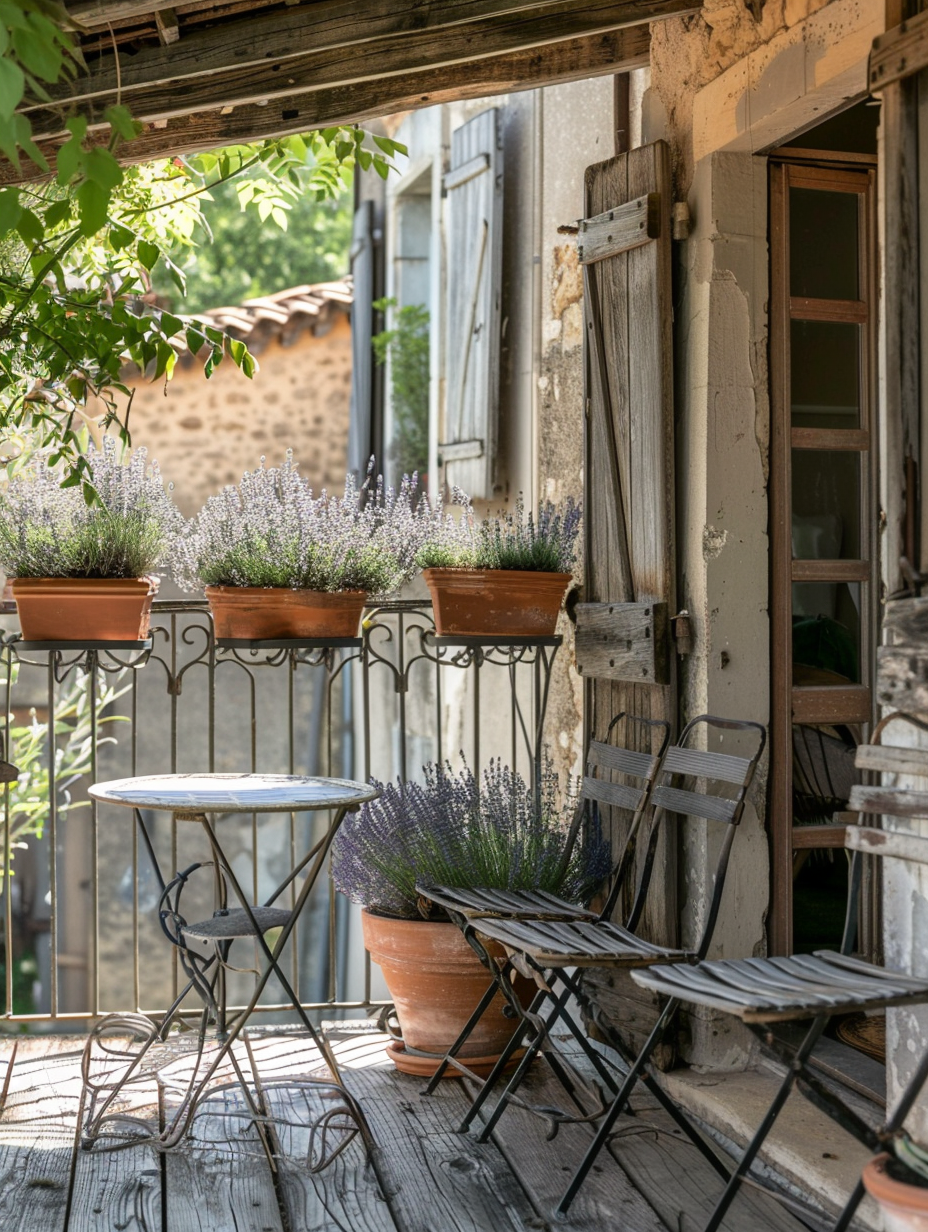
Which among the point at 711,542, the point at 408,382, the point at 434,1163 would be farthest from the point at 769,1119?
the point at 408,382

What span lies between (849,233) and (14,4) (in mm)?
2553

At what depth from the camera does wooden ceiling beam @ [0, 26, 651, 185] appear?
3926 mm

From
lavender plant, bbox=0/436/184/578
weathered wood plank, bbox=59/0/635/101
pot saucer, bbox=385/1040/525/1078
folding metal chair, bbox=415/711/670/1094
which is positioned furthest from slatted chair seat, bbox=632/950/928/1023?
weathered wood plank, bbox=59/0/635/101

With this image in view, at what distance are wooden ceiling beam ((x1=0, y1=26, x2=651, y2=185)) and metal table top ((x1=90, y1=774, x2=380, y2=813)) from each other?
1.81 meters

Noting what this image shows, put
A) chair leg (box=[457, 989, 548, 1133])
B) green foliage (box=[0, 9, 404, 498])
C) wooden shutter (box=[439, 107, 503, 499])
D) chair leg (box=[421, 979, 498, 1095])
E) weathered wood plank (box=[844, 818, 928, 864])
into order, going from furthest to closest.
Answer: wooden shutter (box=[439, 107, 503, 499]) < chair leg (box=[421, 979, 498, 1095]) < chair leg (box=[457, 989, 548, 1133]) < weathered wood plank (box=[844, 818, 928, 864]) < green foliage (box=[0, 9, 404, 498])

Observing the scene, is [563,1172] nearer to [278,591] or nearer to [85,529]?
[278,591]

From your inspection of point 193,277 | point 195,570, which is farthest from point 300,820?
point 193,277

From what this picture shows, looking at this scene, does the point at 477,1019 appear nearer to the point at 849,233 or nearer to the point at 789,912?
the point at 789,912

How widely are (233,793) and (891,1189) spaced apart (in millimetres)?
1731

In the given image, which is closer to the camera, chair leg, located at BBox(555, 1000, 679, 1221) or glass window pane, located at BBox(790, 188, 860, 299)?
chair leg, located at BBox(555, 1000, 679, 1221)

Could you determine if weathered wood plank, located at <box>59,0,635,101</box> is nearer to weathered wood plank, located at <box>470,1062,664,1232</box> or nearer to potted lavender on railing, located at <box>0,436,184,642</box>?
potted lavender on railing, located at <box>0,436,184,642</box>

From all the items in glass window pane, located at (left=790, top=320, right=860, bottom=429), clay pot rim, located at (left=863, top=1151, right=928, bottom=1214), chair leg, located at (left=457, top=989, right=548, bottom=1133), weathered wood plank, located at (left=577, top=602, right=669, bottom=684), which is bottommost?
chair leg, located at (left=457, top=989, right=548, bottom=1133)

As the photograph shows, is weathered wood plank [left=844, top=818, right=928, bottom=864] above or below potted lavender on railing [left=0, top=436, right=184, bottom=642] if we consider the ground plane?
below

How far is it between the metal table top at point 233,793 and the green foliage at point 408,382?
200 inches
